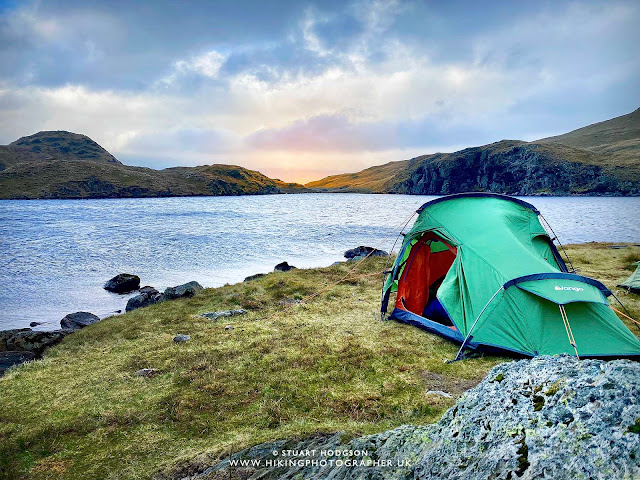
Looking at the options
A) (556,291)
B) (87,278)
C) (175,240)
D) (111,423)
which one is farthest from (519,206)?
(175,240)

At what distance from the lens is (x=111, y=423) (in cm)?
755

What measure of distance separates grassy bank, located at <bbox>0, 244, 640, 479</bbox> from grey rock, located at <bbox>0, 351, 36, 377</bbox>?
0.62 meters

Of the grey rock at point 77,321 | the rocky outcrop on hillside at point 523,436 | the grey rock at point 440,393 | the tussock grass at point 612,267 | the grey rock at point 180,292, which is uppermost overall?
the rocky outcrop on hillside at point 523,436

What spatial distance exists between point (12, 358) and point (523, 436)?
1505cm

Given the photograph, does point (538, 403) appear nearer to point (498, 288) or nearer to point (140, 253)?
point (498, 288)

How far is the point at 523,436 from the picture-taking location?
10.4 ft

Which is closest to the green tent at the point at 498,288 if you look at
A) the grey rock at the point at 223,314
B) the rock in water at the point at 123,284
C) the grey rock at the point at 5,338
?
the grey rock at the point at 223,314

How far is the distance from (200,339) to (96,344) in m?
3.90

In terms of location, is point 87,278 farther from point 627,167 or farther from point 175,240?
point 627,167

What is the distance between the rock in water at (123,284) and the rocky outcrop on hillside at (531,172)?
169613mm

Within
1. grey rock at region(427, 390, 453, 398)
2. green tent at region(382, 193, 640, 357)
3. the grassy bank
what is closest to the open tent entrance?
green tent at region(382, 193, 640, 357)

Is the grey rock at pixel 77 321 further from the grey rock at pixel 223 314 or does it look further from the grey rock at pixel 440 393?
the grey rock at pixel 440 393

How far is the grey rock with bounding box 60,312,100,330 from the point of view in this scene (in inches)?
625

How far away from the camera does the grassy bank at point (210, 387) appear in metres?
6.64
